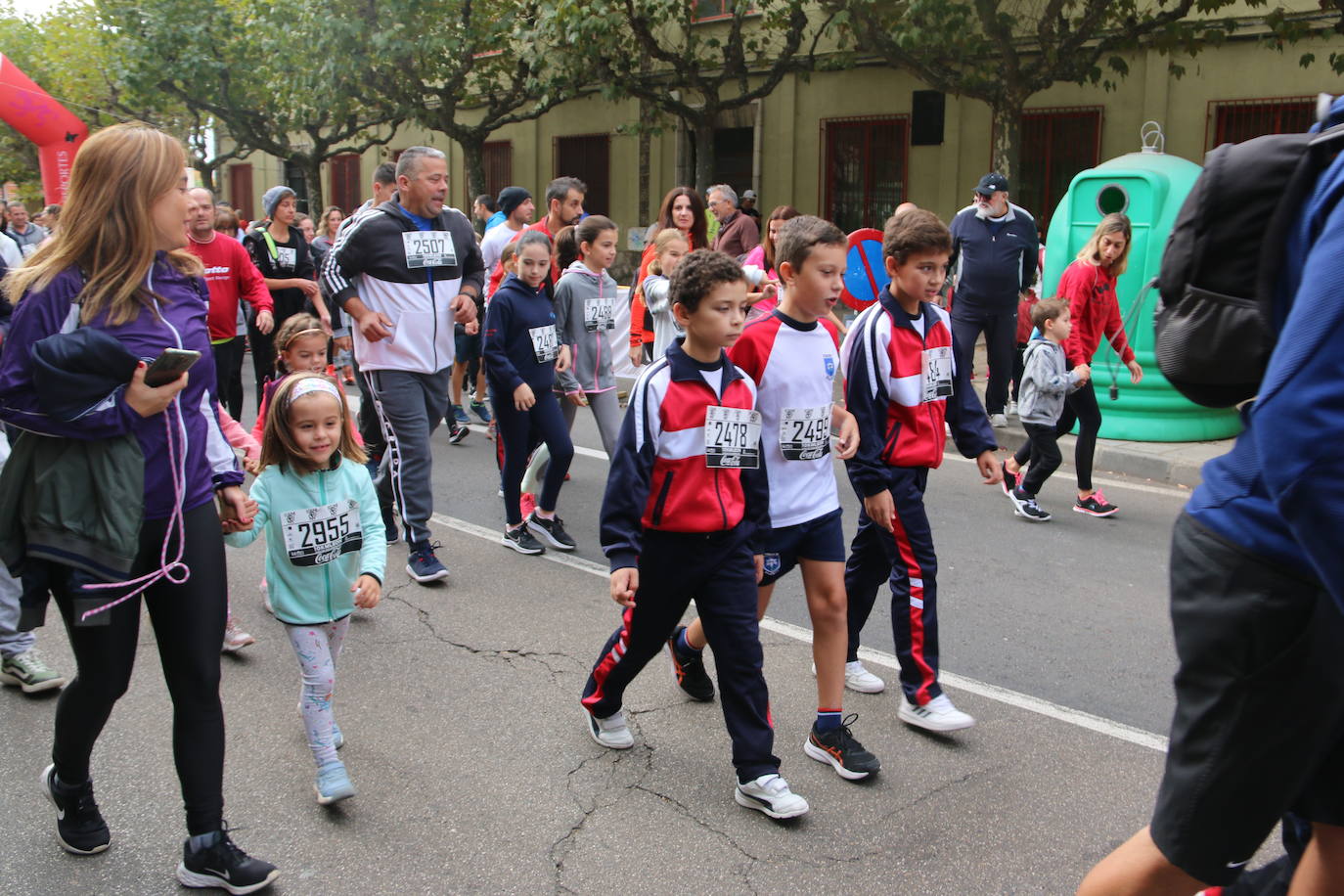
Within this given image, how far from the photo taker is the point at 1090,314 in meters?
7.28

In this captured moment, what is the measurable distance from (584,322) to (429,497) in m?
1.50

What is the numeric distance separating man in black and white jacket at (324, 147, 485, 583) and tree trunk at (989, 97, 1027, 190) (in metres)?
9.40

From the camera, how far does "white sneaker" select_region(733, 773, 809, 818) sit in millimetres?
3498

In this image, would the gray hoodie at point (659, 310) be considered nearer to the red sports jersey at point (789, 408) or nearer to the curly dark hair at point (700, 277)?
the red sports jersey at point (789, 408)

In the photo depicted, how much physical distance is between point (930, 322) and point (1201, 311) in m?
2.23

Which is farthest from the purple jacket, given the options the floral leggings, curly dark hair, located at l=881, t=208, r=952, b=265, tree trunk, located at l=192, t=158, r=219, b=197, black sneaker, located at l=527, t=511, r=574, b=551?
tree trunk, located at l=192, t=158, r=219, b=197

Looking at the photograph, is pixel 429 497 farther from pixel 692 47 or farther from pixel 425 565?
pixel 692 47

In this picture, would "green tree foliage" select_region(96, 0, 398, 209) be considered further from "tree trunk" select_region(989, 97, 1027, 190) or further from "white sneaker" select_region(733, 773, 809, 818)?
"white sneaker" select_region(733, 773, 809, 818)

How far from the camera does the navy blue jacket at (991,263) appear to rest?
9750 millimetres

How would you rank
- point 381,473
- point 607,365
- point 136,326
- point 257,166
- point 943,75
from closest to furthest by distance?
point 136,326, point 381,473, point 607,365, point 943,75, point 257,166

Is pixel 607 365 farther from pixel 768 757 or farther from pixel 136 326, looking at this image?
pixel 136 326

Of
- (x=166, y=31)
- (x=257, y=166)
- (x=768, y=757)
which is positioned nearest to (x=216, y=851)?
(x=768, y=757)

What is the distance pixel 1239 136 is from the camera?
1571 cm

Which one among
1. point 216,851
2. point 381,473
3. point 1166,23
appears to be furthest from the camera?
point 1166,23
